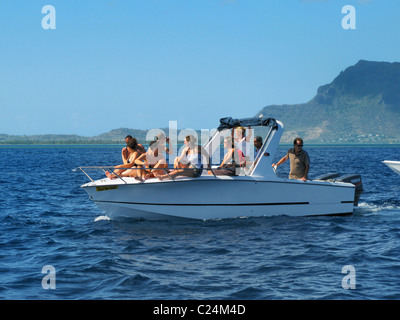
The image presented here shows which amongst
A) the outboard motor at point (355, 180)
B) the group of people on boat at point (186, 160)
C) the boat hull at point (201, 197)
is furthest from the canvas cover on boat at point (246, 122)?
the outboard motor at point (355, 180)

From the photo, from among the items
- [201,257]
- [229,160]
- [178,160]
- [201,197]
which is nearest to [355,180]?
[229,160]

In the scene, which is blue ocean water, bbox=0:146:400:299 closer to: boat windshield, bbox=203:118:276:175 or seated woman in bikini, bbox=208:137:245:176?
seated woman in bikini, bbox=208:137:245:176

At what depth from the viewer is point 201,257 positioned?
1016 centimetres

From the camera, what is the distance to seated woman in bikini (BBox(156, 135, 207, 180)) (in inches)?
509

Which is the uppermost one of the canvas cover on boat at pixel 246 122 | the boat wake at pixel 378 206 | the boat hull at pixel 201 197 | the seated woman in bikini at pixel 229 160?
the canvas cover on boat at pixel 246 122

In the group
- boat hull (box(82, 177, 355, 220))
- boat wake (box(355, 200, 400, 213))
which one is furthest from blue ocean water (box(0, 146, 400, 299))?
boat wake (box(355, 200, 400, 213))

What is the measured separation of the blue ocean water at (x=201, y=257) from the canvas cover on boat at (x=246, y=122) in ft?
8.68

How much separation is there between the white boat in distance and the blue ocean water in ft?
1.02

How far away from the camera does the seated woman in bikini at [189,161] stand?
12.9 metres

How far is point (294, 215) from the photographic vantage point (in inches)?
549

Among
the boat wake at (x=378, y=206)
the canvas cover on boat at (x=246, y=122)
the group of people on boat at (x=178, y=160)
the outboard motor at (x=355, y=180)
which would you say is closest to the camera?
the group of people on boat at (x=178, y=160)

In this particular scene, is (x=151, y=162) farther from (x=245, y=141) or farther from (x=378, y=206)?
(x=378, y=206)

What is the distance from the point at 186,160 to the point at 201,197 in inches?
40.4

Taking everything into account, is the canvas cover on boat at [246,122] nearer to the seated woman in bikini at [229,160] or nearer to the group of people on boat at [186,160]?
the group of people on boat at [186,160]
